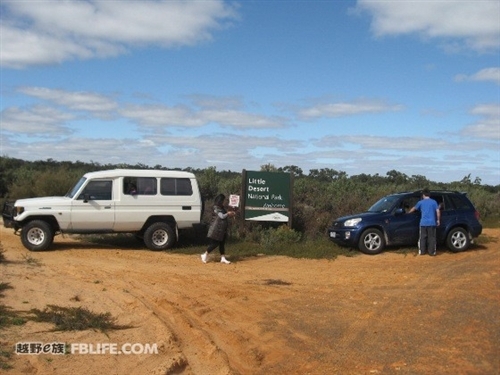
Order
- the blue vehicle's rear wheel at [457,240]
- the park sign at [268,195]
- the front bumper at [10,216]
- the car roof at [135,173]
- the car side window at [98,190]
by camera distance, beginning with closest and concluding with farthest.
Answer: the front bumper at [10,216], the car side window at [98,190], the car roof at [135,173], the blue vehicle's rear wheel at [457,240], the park sign at [268,195]

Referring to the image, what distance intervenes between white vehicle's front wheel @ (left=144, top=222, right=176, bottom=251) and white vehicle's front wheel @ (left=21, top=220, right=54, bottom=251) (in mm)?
2469

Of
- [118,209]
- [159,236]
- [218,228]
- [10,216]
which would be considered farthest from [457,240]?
[10,216]

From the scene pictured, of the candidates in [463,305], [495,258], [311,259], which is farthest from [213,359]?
[495,258]

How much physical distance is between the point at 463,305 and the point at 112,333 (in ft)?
17.3

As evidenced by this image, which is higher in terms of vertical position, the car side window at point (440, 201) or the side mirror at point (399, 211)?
the car side window at point (440, 201)

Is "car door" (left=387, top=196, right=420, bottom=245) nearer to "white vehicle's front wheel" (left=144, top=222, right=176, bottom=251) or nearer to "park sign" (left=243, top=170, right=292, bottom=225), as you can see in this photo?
"park sign" (left=243, top=170, right=292, bottom=225)

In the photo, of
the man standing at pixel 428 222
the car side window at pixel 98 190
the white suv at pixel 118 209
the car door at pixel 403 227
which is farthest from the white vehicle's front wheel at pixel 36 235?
the man standing at pixel 428 222

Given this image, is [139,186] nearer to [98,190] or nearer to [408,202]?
[98,190]

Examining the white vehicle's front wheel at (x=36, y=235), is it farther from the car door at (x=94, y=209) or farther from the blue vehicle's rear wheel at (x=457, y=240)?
the blue vehicle's rear wheel at (x=457, y=240)

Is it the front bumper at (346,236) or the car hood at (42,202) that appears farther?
the front bumper at (346,236)

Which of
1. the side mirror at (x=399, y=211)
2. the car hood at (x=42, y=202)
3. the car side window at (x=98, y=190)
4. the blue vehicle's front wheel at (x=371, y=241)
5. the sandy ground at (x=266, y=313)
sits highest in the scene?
the car side window at (x=98, y=190)

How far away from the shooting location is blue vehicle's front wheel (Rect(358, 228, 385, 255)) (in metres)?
15.3

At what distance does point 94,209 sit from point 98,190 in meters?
0.52

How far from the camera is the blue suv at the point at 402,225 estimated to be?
15.4 m
